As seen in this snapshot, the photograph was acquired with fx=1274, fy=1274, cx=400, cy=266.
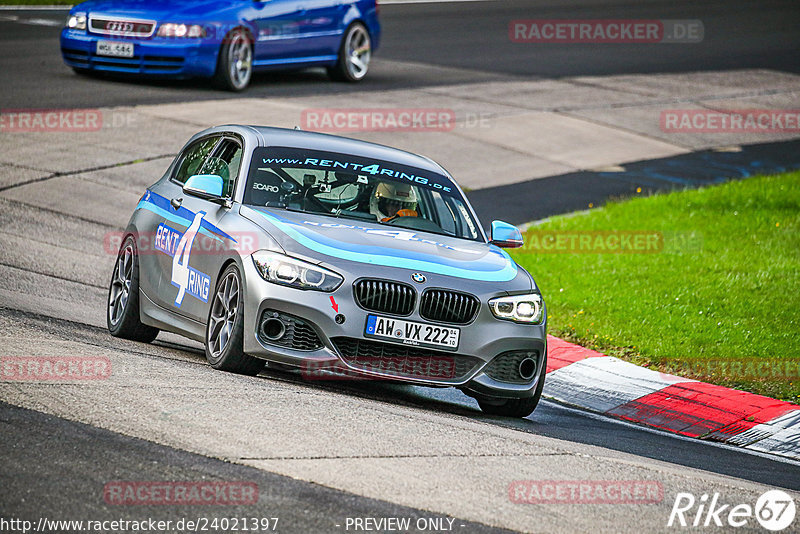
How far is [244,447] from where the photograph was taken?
6.00 m

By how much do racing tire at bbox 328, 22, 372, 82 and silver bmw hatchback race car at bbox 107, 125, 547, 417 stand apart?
1272 cm

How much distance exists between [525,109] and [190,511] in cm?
1735

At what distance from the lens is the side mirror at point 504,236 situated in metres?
8.93

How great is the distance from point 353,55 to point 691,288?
11.3 meters

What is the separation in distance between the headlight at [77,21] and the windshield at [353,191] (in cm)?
1072

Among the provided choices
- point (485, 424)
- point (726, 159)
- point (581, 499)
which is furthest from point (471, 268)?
point (726, 159)

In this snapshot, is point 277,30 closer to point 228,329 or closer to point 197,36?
point 197,36

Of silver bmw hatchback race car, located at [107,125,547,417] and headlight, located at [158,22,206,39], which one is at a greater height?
headlight, located at [158,22,206,39]

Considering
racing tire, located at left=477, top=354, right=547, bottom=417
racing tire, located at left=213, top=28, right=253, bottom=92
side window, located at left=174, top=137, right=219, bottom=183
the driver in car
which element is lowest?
racing tire, located at left=477, top=354, right=547, bottom=417

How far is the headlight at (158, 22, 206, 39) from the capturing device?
18.4 m

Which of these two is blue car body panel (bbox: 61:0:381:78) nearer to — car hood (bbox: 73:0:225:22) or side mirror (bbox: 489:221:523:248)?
car hood (bbox: 73:0:225:22)

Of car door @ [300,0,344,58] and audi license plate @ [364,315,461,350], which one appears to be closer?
audi license plate @ [364,315,461,350]

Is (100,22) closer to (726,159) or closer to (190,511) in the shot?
(726,159)

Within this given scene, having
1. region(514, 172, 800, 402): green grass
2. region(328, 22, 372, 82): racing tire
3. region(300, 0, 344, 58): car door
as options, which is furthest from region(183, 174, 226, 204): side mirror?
region(328, 22, 372, 82): racing tire
